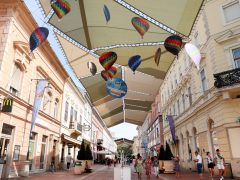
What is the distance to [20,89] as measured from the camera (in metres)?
14.8

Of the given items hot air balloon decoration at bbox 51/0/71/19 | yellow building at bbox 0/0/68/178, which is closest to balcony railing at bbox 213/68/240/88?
hot air balloon decoration at bbox 51/0/71/19

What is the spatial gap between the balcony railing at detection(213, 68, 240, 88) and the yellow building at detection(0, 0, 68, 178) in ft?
41.9

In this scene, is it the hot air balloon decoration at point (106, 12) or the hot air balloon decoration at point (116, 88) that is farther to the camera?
the hot air balloon decoration at point (116, 88)

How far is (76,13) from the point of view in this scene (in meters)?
17.5

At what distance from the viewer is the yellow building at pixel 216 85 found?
13938 mm

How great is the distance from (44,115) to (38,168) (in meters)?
4.37

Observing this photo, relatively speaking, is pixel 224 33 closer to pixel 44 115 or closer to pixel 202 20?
pixel 202 20

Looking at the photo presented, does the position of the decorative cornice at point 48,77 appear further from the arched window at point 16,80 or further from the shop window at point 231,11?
the shop window at point 231,11

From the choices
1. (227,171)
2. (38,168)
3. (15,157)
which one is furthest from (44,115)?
(227,171)

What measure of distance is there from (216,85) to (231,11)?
574 cm

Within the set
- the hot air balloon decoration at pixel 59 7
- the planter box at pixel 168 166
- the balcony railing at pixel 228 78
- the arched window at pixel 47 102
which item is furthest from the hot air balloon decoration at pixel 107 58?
the planter box at pixel 168 166

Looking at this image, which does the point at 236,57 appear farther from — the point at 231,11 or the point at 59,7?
the point at 59,7

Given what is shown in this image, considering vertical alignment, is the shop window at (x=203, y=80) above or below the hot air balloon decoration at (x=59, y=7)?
below

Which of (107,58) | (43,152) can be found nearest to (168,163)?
(107,58)
